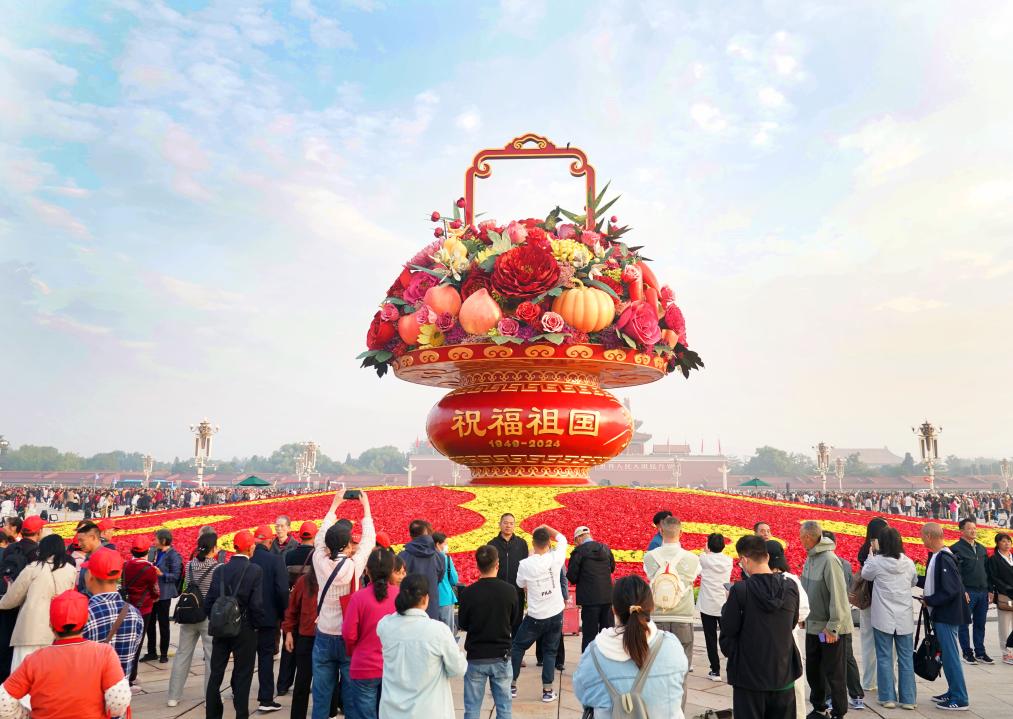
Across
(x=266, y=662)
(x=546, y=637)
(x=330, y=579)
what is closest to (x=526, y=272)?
(x=546, y=637)

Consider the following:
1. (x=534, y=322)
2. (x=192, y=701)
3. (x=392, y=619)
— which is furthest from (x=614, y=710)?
(x=534, y=322)

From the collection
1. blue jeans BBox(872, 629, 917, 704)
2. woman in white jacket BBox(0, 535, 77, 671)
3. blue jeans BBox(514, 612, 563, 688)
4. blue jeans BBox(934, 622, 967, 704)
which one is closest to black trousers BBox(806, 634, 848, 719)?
blue jeans BBox(872, 629, 917, 704)

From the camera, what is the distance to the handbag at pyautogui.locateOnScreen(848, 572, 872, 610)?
783cm

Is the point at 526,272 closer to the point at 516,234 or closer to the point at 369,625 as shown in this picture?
the point at 516,234

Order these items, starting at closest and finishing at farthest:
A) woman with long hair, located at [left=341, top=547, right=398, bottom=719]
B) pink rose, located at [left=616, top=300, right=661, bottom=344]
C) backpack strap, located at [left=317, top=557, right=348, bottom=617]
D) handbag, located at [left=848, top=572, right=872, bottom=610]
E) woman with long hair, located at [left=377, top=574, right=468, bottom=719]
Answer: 1. woman with long hair, located at [left=377, top=574, right=468, bottom=719]
2. woman with long hair, located at [left=341, top=547, right=398, bottom=719]
3. backpack strap, located at [left=317, top=557, right=348, bottom=617]
4. handbag, located at [left=848, top=572, right=872, bottom=610]
5. pink rose, located at [left=616, top=300, right=661, bottom=344]

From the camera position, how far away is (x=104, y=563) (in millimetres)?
5266

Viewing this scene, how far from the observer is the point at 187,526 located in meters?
17.6

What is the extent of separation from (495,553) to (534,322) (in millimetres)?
11333

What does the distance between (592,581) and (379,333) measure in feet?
40.9

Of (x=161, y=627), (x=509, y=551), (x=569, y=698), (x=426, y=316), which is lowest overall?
(x=569, y=698)

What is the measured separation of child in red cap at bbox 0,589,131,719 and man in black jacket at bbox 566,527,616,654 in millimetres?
4882

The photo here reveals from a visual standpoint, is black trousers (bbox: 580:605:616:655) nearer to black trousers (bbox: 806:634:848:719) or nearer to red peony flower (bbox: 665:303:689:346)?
black trousers (bbox: 806:634:848:719)

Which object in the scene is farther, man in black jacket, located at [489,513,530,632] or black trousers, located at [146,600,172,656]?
black trousers, located at [146,600,172,656]

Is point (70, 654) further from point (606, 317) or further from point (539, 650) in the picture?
point (606, 317)
